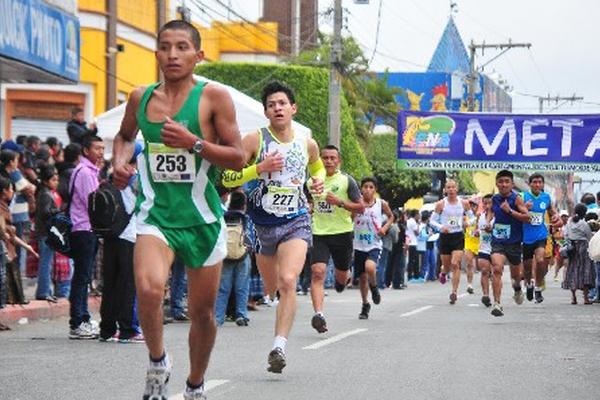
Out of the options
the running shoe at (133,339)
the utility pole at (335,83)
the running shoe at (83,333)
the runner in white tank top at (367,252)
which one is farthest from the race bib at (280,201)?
the utility pole at (335,83)

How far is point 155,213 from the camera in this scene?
7.91 metres

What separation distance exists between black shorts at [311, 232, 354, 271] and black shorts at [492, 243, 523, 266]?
177 inches

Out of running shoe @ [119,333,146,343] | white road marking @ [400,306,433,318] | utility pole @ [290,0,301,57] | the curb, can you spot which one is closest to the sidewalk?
the curb

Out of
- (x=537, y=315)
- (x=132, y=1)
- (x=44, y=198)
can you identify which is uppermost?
(x=132, y=1)

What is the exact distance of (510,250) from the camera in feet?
67.3

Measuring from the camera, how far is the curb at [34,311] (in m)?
16.3

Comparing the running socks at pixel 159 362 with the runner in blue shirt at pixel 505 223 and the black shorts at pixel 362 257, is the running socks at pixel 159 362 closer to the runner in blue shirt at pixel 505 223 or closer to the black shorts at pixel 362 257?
the black shorts at pixel 362 257

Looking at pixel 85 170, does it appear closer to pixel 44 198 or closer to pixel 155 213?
pixel 44 198

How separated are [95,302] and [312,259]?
5.06 meters

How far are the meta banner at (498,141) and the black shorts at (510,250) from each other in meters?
14.6

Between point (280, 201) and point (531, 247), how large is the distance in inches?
476

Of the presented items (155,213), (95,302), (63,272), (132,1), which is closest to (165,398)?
(155,213)

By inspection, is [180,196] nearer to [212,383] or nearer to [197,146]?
[197,146]

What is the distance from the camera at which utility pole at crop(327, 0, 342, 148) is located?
3462cm
